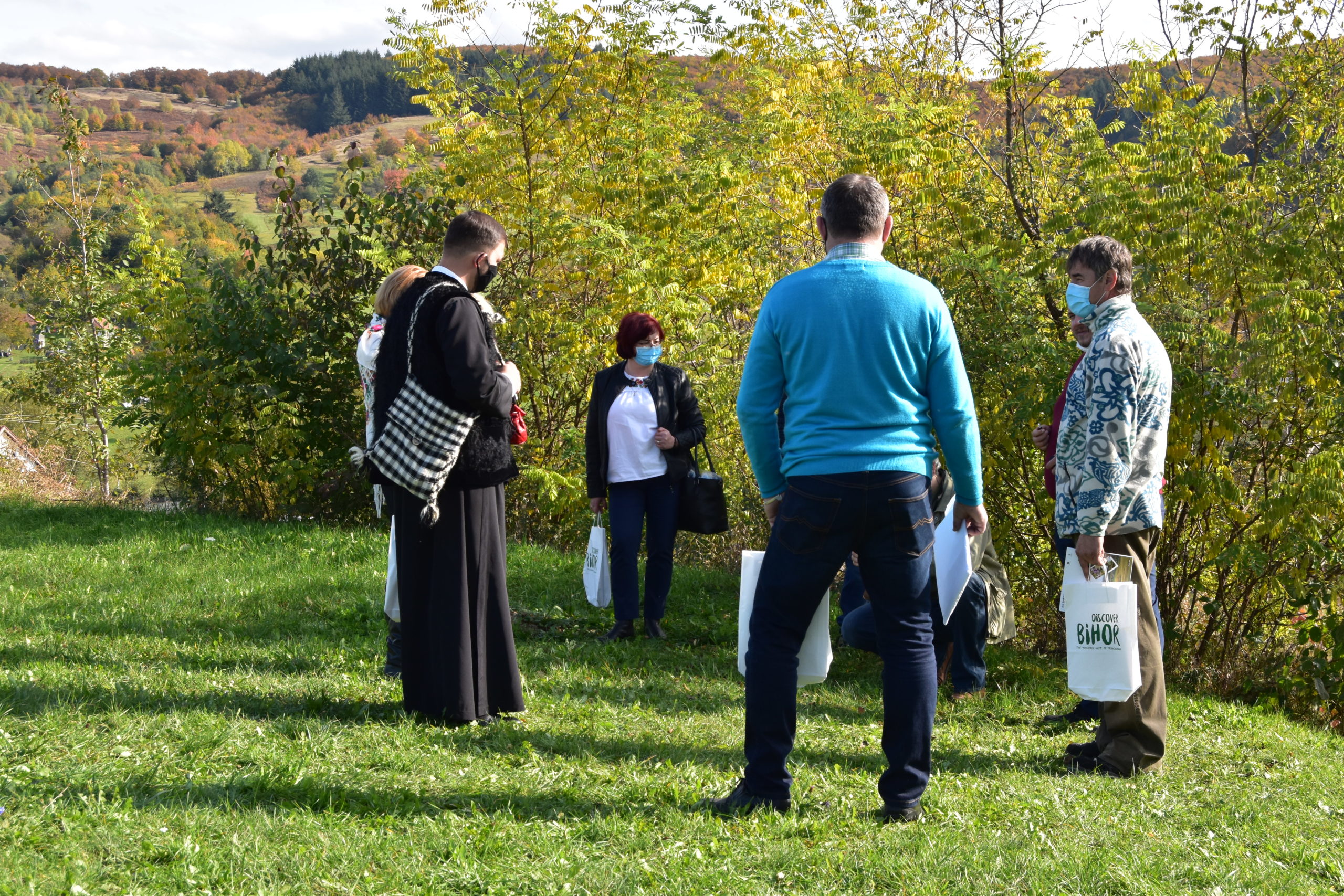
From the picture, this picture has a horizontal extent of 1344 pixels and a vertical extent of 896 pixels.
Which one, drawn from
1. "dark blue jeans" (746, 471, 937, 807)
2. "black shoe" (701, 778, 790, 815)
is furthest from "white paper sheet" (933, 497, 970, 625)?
"black shoe" (701, 778, 790, 815)

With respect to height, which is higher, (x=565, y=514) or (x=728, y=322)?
(x=728, y=322)

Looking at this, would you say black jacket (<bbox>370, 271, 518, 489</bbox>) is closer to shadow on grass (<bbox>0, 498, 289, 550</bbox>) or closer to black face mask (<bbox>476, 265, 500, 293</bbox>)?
black face mask (<bbox>476, 265, 500, 293</bbox>)

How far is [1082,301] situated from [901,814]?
86.2 inches

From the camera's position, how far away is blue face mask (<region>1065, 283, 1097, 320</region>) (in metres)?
4.35

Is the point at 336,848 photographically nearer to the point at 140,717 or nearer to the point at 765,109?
the point at 140,717

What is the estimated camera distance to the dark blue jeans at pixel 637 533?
6492 millimetres

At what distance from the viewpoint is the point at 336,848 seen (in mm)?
3172

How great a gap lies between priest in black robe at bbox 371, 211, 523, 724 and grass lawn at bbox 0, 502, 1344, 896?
0.81 feet

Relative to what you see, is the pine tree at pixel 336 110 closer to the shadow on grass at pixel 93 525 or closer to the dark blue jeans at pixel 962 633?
the shadow on grass at pixel 93 525

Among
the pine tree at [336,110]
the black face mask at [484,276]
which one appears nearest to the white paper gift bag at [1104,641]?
the black face mask at [484,276]

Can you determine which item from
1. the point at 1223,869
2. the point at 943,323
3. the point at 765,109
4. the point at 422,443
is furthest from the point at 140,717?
the point at 765,109

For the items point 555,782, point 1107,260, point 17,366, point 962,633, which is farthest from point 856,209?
point 17,366

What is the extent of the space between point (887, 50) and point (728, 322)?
406cm

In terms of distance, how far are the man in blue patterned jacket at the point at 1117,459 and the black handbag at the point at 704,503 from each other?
2.52m
